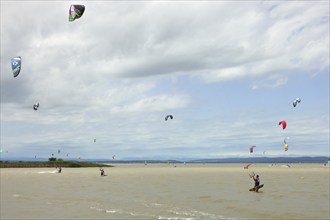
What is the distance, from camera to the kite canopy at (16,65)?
25969 millimetres

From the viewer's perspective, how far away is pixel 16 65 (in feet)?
87.6

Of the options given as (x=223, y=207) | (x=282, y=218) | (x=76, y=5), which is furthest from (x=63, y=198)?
(x=282, y=218)

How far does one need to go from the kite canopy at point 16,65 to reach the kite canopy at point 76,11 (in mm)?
5567

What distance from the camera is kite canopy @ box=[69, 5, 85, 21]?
75.7 feet

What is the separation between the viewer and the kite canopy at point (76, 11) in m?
23.1

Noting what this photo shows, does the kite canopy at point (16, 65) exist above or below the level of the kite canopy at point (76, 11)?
below

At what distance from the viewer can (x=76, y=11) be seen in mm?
23703

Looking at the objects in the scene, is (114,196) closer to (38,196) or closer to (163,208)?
(38,196)

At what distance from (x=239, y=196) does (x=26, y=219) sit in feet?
59.0

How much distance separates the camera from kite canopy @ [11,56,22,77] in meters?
26.0

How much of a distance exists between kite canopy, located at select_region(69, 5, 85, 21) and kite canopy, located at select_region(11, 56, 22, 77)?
5.57 m

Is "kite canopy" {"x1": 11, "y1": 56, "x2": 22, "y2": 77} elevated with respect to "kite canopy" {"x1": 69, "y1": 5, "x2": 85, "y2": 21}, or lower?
lower

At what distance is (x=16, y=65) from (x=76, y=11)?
246 inches

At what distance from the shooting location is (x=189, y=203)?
91.6 feet
